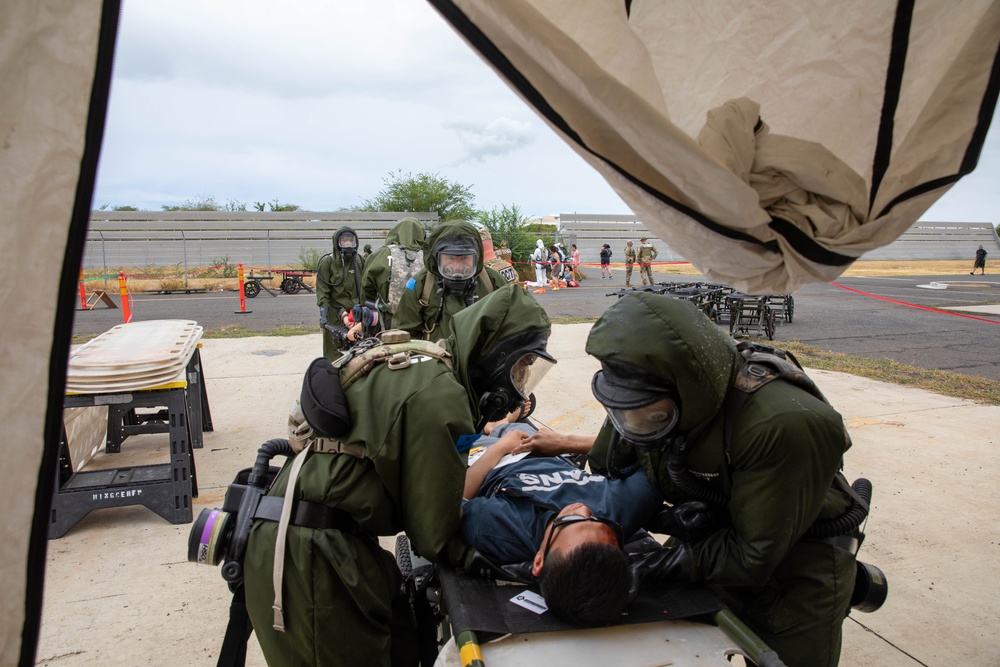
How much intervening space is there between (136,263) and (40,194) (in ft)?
112

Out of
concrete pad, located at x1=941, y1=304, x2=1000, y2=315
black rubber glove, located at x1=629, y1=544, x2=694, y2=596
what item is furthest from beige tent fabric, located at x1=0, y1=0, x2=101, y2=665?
concrete pad, located at x1=941, y1=304, x2=1000, y2=315

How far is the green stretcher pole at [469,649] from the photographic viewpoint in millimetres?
1650

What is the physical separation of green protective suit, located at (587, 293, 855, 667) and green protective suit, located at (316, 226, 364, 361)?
229 inches

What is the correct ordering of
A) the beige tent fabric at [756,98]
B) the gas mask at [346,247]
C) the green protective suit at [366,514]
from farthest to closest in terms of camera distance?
the gas mask at [346,247], the green protective suit at [366,514], the beige tent fabric at [756,98]

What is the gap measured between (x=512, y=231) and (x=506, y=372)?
26171 mm

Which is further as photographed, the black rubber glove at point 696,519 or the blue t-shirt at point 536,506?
the blue t-shirt at point 536,506

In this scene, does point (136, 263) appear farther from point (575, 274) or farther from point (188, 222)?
point (575, 274)

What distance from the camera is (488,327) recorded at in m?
2.31

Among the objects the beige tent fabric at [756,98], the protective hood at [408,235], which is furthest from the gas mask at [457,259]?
the beige tent fabric at [756,98]

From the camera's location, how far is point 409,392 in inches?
77.9

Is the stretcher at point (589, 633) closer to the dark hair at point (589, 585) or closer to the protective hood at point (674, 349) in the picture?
the dark hair at point (589, 585)

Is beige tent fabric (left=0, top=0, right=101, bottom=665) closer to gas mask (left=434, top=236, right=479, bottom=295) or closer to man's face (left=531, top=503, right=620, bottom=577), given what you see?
man's face (left=531, top=503, right=620, bottom=577)

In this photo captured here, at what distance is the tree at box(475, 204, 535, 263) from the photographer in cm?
2741

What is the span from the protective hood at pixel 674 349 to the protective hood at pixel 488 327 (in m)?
0.47
